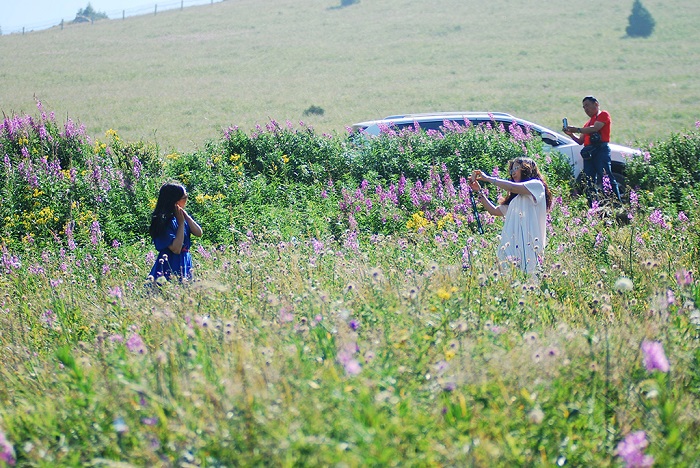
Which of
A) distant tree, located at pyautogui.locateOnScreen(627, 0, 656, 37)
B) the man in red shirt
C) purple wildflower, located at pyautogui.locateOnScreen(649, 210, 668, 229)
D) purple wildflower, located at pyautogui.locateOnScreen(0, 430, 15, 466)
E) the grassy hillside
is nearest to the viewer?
purple wildflower, located at pyautogui.locateOnScreen(0, 430, 15, 466)

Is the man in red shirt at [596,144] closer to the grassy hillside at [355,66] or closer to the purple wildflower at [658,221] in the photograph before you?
the purple wildflower at [658,221]

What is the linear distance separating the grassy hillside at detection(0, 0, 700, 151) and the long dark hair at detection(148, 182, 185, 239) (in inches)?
631

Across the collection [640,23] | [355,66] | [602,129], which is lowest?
[602,129]

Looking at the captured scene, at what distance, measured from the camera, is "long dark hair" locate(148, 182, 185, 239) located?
6203 millimetres

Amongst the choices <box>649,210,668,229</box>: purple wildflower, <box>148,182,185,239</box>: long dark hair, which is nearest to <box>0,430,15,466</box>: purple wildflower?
<box>148,182,185,239</box>: long dark hair

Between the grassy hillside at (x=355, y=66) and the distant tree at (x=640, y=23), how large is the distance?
783mm

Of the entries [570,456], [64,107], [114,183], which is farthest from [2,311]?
[64,107]

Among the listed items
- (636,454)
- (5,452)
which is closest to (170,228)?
(5,452)

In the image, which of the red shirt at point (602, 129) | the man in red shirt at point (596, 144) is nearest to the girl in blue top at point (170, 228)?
the man in red shirt at point (596, 144)

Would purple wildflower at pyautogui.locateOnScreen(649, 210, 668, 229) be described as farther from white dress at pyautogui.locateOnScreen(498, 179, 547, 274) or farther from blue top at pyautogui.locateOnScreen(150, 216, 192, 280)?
blue top at pyautogui.locateOnScreen(150, 216, 192, 280)

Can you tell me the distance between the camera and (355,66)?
44000 millimetres

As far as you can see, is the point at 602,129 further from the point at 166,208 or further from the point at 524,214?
the point at 166,208

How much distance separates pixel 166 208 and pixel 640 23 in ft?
171

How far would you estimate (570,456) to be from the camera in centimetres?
283
